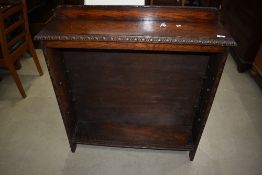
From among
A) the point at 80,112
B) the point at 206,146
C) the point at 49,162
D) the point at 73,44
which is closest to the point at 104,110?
the point at 80,112

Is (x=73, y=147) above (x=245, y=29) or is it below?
below

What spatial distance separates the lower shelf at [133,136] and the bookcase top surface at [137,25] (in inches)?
28.1

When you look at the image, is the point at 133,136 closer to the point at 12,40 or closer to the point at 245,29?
the point at 12,40

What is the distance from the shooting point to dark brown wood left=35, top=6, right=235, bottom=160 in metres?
0.99

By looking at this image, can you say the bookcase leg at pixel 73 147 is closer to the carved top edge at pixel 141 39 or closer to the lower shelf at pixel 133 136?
the lower shelf at pixel 133 136

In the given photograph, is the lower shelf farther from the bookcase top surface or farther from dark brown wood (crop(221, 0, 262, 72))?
dark brown wood (crop(221, 0, 262, 72))

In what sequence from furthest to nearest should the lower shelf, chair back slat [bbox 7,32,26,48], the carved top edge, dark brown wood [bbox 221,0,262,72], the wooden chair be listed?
1. dark brown wood [bbox 221,0,262,72]
2. chair back slat [bbox 7,32,26,48]
3. the wooden chair
4. the lower shelf
5. the carved top edge

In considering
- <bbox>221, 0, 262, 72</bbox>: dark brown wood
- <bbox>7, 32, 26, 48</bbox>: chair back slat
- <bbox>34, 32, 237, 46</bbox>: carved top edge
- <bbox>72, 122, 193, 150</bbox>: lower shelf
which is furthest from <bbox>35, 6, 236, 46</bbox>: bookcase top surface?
<bbox>221, 0, 262, 72</bbox>: dark brown wood

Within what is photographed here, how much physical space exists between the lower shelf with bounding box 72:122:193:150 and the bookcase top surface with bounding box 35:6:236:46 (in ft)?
2.34

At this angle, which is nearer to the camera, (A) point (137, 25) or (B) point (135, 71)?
(A) point (137, 25)

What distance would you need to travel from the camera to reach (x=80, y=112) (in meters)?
1.53

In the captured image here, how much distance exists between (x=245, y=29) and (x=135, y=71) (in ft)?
5.16

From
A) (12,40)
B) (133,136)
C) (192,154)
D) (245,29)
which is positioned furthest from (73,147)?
(245,29)

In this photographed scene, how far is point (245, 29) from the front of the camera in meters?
2.28
